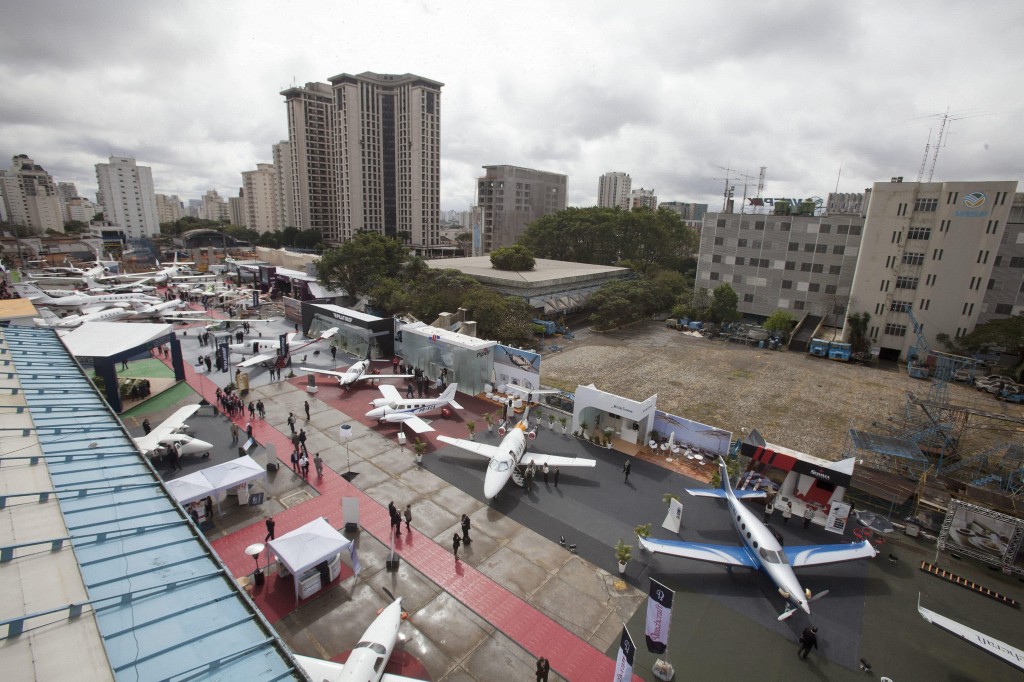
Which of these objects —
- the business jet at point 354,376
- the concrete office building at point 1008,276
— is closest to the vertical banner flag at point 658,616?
the business jet at point 354,376

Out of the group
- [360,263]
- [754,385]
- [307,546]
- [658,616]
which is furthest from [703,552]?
[360,263]

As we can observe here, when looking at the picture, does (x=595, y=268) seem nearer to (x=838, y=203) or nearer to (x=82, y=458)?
(x=838, y=203)

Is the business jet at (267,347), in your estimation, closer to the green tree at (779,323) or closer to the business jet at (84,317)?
the business jet at (84,317)

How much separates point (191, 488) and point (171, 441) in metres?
6.95

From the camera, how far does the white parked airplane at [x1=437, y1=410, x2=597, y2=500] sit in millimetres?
23777

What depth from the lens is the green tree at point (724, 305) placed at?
215 feet

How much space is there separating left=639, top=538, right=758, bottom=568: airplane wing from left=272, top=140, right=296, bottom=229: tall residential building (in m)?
175

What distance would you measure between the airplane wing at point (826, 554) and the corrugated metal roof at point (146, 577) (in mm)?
19072

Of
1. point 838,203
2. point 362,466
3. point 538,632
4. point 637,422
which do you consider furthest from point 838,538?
point 838,203

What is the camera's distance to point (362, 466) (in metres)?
26.7

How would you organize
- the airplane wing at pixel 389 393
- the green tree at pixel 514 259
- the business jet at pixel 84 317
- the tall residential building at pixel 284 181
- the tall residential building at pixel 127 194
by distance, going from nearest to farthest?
1. the airplane wing at pixel 389 393
2. the business jet at pixel 84 317
3. the green tree at pixel 514 259
4. the tall residential building at pixel 127 194
5. the tall residential building at pixel 284 181

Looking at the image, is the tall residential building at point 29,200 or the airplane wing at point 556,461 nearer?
the airplane wing at point 556,461

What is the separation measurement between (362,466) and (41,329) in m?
24.7

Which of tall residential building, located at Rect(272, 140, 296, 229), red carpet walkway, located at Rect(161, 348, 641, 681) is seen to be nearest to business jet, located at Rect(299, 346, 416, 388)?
red carpet walkway, located at Rect(161, 348, 641, 681)
